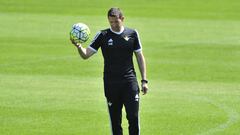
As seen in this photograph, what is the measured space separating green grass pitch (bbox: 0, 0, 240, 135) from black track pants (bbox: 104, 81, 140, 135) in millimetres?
1901

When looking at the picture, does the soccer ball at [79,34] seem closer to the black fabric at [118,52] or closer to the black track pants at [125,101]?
the black fabric at [118,52]

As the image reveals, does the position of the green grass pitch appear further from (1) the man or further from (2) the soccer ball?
(2) the soccer ball

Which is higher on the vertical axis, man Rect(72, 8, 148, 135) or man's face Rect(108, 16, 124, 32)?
man's face Rect(108, 16, 124, 32)

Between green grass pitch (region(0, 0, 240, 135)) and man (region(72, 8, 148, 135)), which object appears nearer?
man (region(72, 8, 148, 135))

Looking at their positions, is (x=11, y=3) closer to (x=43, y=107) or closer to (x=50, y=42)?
(x=50, y=42)

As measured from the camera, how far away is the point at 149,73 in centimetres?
2002

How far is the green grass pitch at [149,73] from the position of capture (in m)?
14.6

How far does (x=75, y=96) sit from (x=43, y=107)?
1.34 metres

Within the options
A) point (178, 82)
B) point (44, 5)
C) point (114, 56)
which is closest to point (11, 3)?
point (44, 5)

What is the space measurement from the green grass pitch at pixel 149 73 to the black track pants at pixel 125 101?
190cm

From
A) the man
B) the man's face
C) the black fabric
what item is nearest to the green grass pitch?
the man

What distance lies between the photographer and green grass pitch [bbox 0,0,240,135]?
47.8ft

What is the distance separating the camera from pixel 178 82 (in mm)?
18672

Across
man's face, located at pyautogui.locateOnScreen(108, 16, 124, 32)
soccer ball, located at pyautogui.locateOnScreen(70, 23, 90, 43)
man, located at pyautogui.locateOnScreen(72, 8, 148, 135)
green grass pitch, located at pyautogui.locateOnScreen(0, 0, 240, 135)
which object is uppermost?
man's face, located at pyautogui.locateOnScreen(108, 16, 124, 32)
